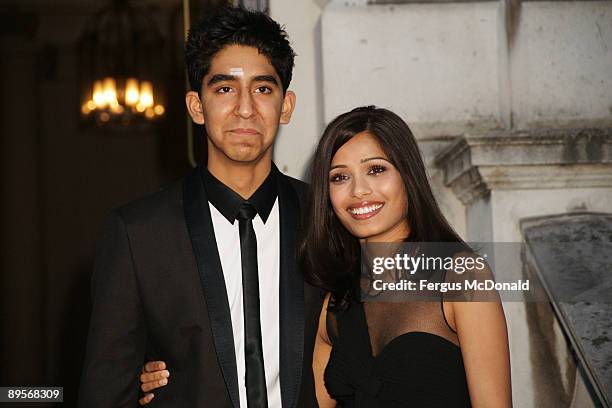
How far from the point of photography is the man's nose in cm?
258

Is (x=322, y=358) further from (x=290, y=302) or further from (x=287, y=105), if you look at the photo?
(x=287, y=105)

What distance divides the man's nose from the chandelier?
7.44 ft

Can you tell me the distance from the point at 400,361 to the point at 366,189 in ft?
1.82

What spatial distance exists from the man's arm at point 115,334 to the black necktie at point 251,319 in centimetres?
35

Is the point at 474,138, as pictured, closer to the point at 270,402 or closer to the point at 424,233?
the point at 424,233

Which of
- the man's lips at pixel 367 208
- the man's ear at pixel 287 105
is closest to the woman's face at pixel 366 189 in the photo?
the man's lips at pixel 367 208

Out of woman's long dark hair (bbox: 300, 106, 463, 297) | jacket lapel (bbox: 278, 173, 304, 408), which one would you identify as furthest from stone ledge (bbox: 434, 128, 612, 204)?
jacket lapel (bbox: 278, 173, 304, 408)

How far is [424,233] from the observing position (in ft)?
8.30

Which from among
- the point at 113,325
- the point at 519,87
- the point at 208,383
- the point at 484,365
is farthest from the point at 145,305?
the point at 519,87

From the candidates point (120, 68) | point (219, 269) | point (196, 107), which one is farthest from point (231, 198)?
point (120, 68)

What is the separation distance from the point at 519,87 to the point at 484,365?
1776 millimetres

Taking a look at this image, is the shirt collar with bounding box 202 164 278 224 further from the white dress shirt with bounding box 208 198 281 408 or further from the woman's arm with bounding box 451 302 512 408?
the woman's arm with bounding box 451 302 512 408

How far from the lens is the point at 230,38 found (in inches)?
106

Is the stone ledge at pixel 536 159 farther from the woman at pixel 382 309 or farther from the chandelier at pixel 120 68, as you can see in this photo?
the chandelier at pixel 120 68
